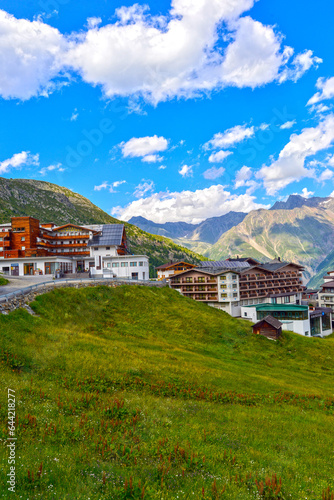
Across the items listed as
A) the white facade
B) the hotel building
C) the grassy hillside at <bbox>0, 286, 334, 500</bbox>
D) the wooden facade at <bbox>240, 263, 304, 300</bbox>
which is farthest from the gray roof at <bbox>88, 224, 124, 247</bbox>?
the grassy hillside at <bbox>0, 286, 334, 500</bbox>

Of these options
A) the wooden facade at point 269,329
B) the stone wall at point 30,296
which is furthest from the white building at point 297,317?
the stone wall at point 30,296

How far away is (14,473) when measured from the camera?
7395 millimetres

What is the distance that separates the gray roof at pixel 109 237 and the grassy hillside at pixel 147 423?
57.1m

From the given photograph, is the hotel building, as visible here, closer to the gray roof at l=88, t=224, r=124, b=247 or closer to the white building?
the gray roof at l=88, t=224, r=124, b=247

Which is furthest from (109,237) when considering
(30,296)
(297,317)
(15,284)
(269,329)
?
(297,317)

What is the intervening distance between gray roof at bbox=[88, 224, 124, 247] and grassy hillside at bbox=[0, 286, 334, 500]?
187ft

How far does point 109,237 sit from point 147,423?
7991 centimetres

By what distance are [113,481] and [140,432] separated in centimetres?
348

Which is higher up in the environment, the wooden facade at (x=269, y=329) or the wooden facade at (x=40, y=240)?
the wooden facade at (x=40, y=240)

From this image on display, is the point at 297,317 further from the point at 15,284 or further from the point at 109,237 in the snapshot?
the point at 15,284

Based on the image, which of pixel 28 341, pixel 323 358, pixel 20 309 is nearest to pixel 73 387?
pixel 28 341

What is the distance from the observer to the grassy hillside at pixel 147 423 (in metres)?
7.83

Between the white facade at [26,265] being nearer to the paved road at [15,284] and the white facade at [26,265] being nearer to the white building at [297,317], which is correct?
the paved road at [15,284]

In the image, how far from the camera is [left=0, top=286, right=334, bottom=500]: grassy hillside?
7.83 metres
